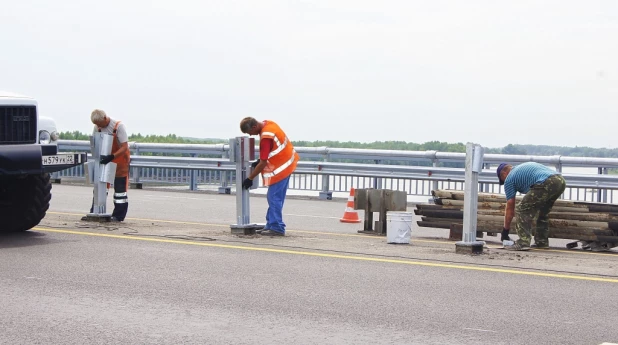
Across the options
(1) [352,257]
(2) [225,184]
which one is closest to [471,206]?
(1) [352,257]

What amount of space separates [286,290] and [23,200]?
5473 mm

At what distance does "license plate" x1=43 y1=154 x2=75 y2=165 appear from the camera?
1295cm

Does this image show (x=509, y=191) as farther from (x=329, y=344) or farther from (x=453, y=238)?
(x=329, y=344)

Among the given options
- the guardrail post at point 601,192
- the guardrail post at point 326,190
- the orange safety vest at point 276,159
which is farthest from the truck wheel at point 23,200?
the guardrail post at point 601,192

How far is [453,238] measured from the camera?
1462cm

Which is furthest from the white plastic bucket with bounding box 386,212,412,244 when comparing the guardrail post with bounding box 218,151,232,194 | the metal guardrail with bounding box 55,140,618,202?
the guardrail post with bounding box 218,151,232,194

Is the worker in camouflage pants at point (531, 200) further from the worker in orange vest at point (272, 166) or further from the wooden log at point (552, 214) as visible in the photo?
the worker in orange vest at point (272, 166)

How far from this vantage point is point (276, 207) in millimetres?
13898

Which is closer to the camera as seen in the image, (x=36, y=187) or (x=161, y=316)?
(x=161, y=316)

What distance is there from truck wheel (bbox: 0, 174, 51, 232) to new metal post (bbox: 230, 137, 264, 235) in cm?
251

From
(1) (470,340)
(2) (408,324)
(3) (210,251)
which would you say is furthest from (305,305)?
(3) (210,251)

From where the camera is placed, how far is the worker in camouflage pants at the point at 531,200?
1316 centimetres

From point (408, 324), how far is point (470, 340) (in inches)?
26.1

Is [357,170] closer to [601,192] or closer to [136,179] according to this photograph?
[601,192]
